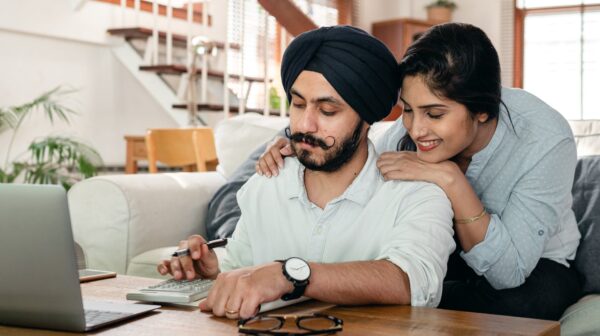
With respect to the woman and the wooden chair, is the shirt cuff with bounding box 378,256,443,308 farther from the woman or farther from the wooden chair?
the wooden chair

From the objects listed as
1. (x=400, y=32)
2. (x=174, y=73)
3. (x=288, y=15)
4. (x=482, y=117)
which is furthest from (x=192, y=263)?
(x=400, y=32)

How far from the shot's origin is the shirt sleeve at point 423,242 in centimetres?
133

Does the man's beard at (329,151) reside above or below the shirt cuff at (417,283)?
above

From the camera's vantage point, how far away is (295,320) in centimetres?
114

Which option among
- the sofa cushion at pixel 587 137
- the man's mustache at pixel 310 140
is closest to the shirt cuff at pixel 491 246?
the man's mustache at pixel 310 140

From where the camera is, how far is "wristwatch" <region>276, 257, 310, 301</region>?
1.25 meters

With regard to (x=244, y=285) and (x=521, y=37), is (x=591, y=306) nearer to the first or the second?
(x=244, y=285)

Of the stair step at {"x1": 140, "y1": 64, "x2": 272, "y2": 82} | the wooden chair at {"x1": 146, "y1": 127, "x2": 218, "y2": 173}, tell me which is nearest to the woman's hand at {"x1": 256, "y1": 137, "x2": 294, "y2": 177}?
the wooden chair at {"x1": 146, "y1": 127, "x2": 218, "y2": 173}

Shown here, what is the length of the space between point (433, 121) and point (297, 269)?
0.51 m

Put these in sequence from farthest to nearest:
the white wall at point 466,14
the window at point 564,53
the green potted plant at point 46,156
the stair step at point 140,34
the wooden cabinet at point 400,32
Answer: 1. the white wall at point 466,14
2. the wooden cabinet at point 400,32
3. the window at point 564,53
4. the stair step at point 140,34
5. the green potted plant at point 46,156

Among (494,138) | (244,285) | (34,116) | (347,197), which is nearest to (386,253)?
(347,197)

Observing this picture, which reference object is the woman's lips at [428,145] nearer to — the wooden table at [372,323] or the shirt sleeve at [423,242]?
the shirt sleeve at [423,242]

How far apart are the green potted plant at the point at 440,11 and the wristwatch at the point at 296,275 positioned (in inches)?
284

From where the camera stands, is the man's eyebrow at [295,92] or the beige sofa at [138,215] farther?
the beige sofa at [138,215]
